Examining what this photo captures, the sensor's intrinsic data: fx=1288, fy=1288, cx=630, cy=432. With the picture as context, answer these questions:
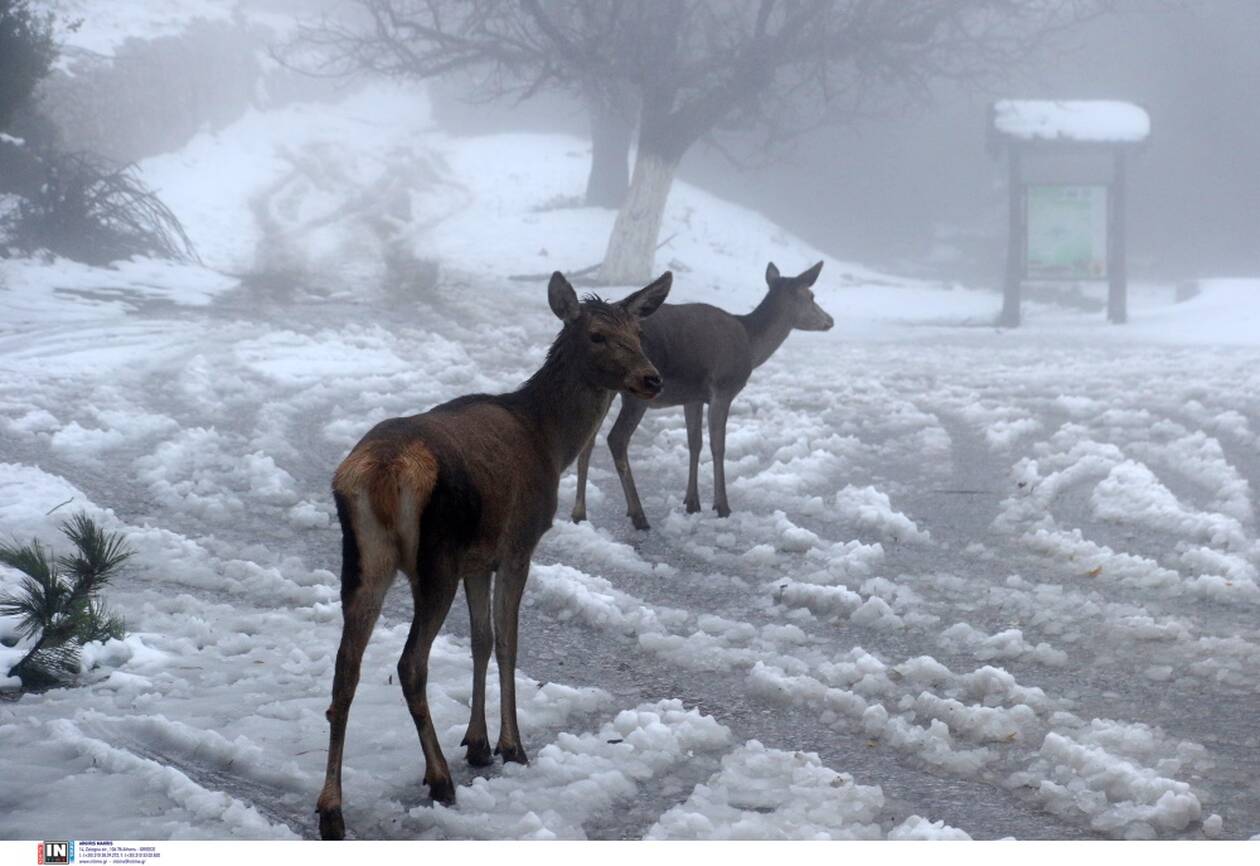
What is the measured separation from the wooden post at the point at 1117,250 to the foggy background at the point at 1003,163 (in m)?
0.50

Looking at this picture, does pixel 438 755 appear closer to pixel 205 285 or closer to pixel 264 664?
pixel 264 664

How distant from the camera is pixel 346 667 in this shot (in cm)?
339

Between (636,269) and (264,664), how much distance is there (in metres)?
12.4

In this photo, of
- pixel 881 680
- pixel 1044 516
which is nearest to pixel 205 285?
pixel 1044 516

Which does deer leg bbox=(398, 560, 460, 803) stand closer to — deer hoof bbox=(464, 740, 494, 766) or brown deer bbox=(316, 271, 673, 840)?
brown deer bbox=(316, 271, 673, 840)

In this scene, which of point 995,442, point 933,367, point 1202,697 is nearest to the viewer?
point 1202,697

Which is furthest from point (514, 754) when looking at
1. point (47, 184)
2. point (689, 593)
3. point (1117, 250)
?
point (1117, 250)

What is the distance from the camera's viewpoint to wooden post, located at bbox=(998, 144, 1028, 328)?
15914 mm

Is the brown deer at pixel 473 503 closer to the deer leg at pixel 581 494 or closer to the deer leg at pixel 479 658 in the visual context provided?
the deer leg at pixel 479 658

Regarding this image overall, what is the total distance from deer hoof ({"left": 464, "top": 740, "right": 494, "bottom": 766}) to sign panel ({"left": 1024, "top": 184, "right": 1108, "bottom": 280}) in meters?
13.4

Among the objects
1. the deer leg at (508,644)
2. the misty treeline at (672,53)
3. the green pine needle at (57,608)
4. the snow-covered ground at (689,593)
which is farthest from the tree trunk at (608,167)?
the deer leg at (508,644)

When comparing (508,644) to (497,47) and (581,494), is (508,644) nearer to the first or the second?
(581,494)

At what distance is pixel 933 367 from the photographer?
502 inches

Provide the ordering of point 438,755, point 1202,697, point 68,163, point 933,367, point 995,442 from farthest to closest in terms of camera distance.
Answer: point 933,367
point 68,163
point 995,442
point 1202,697
point 438,755
